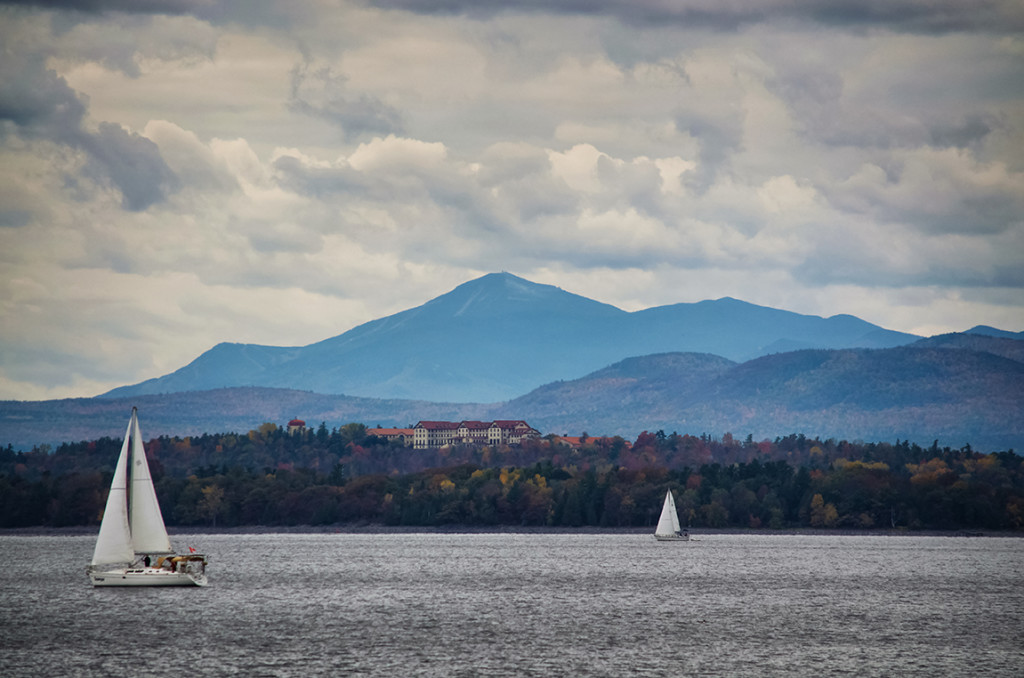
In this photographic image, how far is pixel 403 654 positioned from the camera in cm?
8862

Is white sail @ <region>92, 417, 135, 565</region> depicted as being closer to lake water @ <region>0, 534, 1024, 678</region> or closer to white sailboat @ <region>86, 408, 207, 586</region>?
white sailboat @ <region>86, 408, 207, 586</region>

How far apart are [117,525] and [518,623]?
127 ft

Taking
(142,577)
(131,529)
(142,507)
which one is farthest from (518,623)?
(142,577)

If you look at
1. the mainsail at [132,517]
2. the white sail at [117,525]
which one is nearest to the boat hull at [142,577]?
the white sail at [117,525]

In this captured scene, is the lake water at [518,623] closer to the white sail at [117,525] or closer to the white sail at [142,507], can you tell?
the white sail at [117,525]

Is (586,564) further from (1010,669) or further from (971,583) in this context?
(1010,669)

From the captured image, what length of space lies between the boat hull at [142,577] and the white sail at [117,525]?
236 centimetres

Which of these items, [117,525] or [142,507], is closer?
[117,525]

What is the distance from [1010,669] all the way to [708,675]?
19331mm

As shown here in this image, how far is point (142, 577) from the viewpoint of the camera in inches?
5049

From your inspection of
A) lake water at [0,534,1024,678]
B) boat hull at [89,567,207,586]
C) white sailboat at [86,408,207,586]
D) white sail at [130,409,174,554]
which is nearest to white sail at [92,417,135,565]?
white sailboat at [86,408,207,586]

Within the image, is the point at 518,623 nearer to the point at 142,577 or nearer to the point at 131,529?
the point at 131,529

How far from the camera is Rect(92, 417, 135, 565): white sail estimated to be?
121m

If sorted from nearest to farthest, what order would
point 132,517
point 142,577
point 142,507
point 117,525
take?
point 117,525 → point 142,507 → point 132,517 → point 142,577
